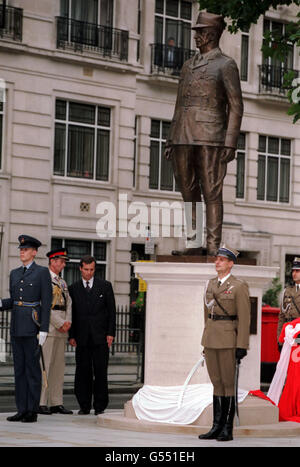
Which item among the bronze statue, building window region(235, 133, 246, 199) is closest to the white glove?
the bronze statue

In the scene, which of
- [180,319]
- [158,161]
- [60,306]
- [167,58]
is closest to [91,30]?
[167,58]

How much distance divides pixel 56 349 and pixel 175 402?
2413 mm

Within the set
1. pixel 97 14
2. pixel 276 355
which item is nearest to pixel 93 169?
pixel 97 14

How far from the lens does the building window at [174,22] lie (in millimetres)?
35312

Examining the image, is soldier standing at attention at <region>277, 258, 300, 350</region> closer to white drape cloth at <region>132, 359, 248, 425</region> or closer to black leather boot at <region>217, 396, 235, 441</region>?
white drape cloth at <region>132, 359, 248, 425</region>

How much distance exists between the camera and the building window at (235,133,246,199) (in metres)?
37.5

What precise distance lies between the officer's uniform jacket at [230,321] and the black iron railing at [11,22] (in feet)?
62.7

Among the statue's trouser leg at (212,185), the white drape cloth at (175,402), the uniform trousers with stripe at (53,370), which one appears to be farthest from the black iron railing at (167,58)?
the white drape cloth at (175,402)

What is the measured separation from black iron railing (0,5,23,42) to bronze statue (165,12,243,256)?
16772 millimetres

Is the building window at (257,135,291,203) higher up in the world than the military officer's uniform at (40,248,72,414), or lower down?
higher up

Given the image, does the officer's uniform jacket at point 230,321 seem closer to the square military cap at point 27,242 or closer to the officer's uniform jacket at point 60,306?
the square military cap at point 27,242

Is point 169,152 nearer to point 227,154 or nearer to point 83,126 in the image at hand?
point 227,154
